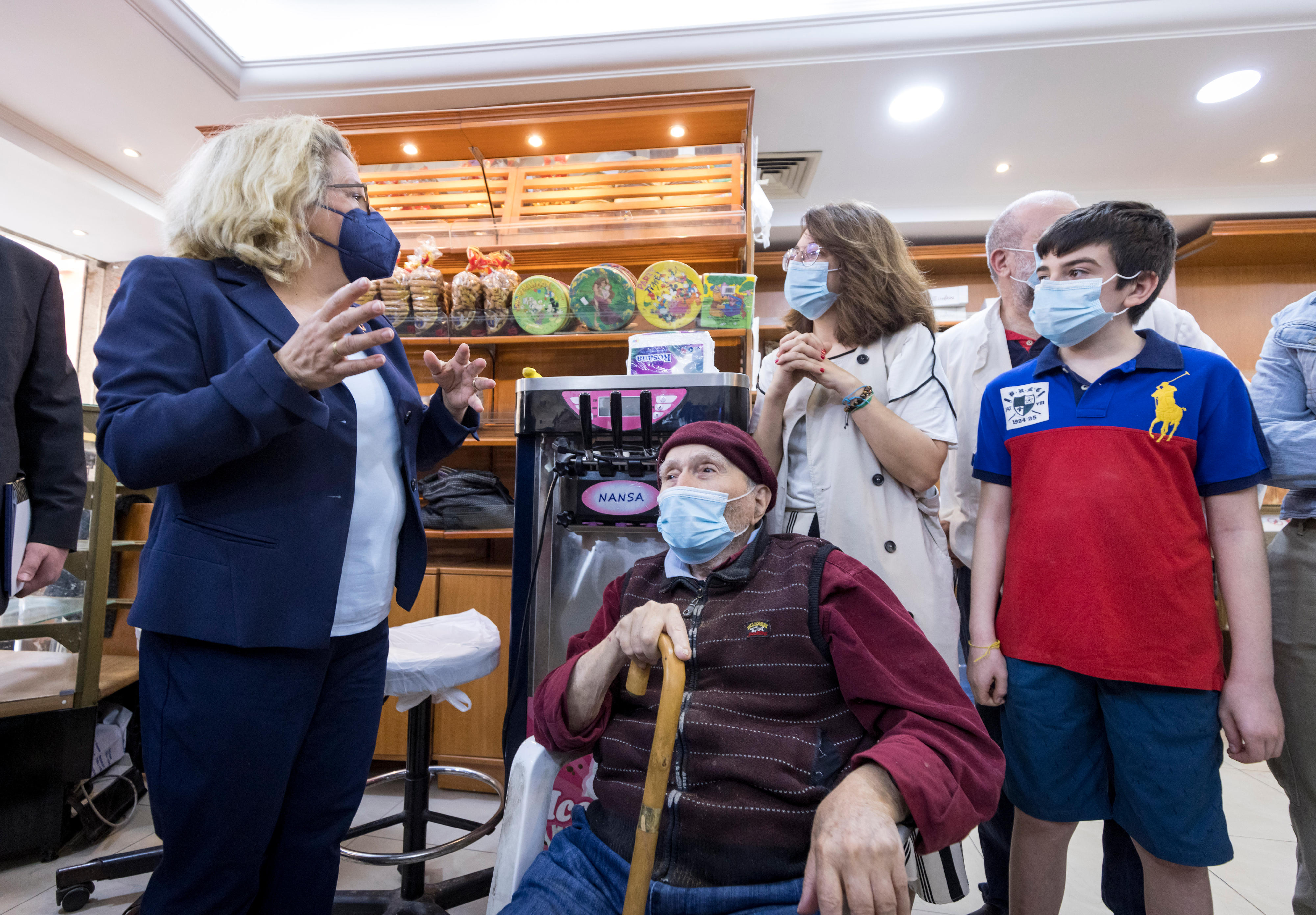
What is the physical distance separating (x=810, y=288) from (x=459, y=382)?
2.80ft

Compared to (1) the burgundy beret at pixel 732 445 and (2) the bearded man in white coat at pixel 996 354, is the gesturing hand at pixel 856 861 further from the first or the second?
(2) the bearded man in white coat at pixel 996 354

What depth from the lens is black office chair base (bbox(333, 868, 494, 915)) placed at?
1678 mm

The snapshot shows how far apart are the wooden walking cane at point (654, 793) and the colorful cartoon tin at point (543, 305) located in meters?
2.15

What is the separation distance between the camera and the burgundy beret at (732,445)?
1.17m

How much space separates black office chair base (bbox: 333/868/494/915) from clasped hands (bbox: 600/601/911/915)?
1253 millimetres

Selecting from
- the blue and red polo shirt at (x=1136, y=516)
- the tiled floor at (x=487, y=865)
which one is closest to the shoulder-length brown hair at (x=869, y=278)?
the blue and red polo shirt at (x=1136, y=516)

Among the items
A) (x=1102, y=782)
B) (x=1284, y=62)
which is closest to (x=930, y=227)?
(x=1284, y=62)

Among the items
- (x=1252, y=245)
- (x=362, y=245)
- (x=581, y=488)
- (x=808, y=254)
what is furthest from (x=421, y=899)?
(x=1252, y=245)

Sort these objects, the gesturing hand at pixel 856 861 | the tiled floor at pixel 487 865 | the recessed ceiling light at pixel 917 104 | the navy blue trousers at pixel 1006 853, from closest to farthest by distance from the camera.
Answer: the gesturing hand at pixel 856 861, the navy blue trousers at pixel 1006 853, the tiled floor at pixel 487 865, the recessed ceiling light at pixel 917 104

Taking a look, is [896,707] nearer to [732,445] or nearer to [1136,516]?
[732,445]

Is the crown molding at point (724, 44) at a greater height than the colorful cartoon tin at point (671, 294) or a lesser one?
greater

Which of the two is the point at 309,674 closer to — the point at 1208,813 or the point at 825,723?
the point at 825,723

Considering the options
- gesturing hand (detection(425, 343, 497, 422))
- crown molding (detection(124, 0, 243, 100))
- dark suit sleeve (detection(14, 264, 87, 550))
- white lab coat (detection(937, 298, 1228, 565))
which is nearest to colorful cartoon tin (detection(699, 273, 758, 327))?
white lab coat (detection(937, 298, 1228, 565))

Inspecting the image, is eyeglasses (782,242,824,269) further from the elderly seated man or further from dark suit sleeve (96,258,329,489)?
dark suit sleeve (96,258,329,489)
